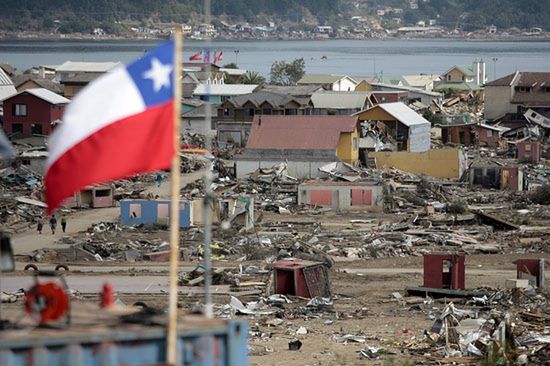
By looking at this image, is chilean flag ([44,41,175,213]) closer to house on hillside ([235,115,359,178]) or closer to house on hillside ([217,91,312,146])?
house on hillside ([235,115,359,178])

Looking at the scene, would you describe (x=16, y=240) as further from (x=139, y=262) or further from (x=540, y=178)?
(x=540, y=178)

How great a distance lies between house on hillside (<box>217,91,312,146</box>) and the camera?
6166cm

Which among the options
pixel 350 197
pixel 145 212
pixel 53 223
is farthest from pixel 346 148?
pixel 53 223

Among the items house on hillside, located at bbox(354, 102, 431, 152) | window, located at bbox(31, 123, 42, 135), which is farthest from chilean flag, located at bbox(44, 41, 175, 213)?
window, located at bbox(31, 123, 42, 135)

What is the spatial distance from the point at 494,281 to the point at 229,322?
19801 mm

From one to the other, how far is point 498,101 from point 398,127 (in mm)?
17280

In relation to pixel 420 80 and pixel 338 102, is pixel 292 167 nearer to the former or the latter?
pixel 338 102

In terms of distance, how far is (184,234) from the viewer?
116 feet

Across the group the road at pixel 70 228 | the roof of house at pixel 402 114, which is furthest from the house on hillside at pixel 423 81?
the road at pixel 70 228

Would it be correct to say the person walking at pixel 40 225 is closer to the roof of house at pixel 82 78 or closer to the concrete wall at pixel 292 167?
the concrete wall at pixel 292 167

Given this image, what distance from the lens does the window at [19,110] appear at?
6288 centimetres

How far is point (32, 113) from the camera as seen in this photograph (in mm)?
62750

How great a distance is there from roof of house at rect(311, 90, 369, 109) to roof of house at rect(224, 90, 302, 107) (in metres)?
3.53

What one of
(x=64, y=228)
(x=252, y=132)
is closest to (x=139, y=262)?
(x=64, y=228)
